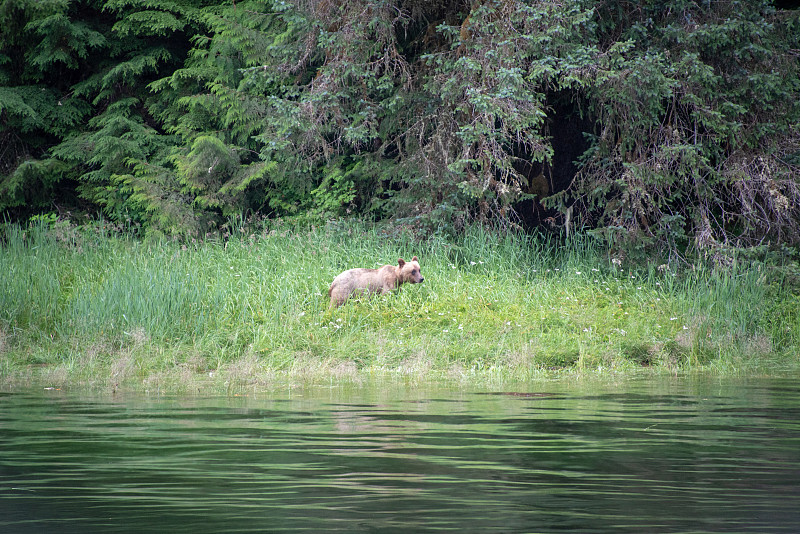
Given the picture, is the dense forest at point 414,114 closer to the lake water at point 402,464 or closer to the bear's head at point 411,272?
the bear's head at point 411,272

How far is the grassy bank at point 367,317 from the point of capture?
11.3 metres

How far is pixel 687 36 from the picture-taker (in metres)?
15.3

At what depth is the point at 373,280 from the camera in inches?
544

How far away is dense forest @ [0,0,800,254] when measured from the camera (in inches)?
604

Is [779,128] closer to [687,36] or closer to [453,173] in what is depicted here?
[687,36]

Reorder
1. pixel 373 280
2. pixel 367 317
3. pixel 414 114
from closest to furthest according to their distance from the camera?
1. pixel 367 317
2. pixel 373 280
3. pixel 414 114

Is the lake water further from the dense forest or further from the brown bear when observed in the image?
the dense forest

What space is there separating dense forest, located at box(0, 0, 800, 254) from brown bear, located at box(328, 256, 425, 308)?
2.31 m

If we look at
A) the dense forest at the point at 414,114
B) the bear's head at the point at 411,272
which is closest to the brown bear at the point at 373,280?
the bear's head at the point at 411,272

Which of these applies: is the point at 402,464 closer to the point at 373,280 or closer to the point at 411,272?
the point at 411,272

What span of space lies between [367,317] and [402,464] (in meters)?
8.01

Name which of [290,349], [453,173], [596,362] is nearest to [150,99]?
[453,173]

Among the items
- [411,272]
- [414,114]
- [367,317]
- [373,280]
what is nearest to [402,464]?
[367,317]

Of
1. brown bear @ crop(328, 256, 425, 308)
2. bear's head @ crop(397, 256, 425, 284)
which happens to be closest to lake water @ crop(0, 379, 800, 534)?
brown bear @ crop(328, 256, 425, 308)
